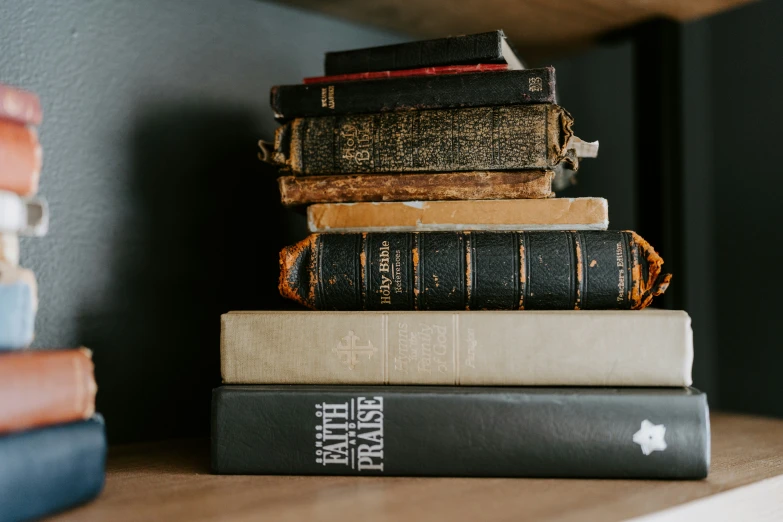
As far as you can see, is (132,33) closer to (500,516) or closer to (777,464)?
(500,516)

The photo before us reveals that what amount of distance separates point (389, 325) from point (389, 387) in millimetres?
53

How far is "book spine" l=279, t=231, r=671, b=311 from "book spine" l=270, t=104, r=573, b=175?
3.0 inches

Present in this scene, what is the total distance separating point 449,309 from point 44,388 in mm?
333

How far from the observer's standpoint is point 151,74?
769 mm

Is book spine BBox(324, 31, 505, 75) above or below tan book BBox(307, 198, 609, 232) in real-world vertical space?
above

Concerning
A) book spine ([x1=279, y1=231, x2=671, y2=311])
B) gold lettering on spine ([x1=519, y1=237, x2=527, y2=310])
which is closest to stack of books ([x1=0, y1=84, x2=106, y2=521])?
book spine ([x1=279, y1=231, x2=671, y2=311])

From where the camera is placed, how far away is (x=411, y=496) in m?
0.52

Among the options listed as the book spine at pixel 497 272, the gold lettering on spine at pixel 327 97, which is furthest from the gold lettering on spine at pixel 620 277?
the gold lettering on spine at pixel 327 97

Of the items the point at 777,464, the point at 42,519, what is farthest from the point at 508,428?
the point at 42,519

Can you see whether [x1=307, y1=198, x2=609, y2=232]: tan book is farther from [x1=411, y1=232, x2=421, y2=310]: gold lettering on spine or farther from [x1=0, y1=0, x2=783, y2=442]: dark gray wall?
[x1=0, y1=0, x2=783, y2=442]: dark gray wall

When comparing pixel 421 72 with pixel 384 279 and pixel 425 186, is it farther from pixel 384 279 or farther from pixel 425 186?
pixel 384 279

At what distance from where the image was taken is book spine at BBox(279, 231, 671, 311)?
0.62m

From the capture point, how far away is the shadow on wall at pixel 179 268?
0.74 metres

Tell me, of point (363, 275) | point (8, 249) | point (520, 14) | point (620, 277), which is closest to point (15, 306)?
point (8, 249)
